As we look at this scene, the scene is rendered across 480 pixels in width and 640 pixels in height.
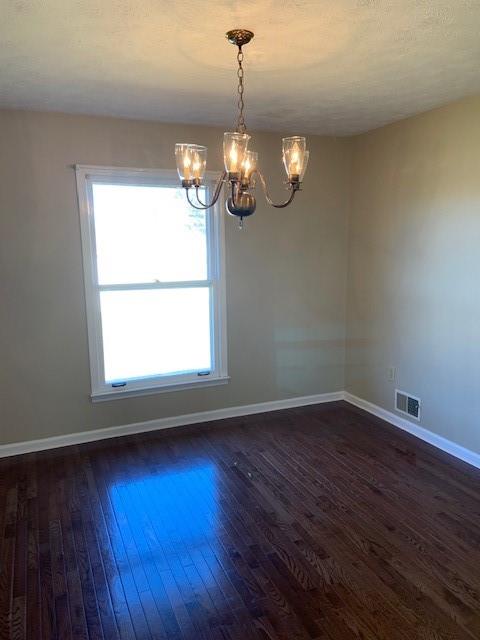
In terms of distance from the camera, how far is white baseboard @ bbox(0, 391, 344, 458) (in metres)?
3.52

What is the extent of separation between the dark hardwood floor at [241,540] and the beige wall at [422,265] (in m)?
0.52

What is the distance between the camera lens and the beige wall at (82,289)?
3.31m

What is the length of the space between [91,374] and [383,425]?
253 centimetres

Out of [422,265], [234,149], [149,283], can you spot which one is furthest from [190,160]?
[422,265]

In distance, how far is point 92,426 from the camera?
3717 mm

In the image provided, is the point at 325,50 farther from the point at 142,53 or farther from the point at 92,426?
the point at 92,426

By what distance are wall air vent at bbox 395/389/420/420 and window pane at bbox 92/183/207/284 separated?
2.00 metres

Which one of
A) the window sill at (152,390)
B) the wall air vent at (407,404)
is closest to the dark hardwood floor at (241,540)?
the wall air vent at (407,404)

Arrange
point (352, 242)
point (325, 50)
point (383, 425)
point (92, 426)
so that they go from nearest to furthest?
point (325, 50) → point (92, 426) → point (383, 425) → point (352, 242)

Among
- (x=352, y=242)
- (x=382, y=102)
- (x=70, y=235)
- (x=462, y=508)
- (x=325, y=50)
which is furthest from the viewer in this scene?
(x=352, y=242)

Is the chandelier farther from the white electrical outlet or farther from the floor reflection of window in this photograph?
the white electrical outlet

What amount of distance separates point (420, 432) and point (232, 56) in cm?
306

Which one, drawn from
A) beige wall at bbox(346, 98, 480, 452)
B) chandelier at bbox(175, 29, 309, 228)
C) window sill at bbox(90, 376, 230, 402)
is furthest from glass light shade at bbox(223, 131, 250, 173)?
window sill at bbox(90, 376, 230, 402)

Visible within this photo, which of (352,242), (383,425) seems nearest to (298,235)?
(352,242)
